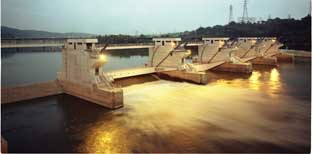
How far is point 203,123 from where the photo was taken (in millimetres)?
8695

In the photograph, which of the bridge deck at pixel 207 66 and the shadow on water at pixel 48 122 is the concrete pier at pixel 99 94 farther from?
the bridge deck at pixel 207 66

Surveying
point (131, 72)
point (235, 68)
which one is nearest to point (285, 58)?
point (235, 68)

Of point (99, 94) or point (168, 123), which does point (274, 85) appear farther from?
point (99, 94)

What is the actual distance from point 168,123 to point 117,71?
7.03 metres

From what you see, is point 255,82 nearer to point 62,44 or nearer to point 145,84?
point 145,84

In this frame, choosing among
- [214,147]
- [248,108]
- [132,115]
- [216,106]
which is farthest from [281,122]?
[132,115]

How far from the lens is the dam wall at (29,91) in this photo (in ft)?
35.4

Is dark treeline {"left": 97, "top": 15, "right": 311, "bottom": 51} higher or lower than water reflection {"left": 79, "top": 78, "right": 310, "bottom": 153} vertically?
higher

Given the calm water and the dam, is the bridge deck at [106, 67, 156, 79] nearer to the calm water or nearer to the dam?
the dam

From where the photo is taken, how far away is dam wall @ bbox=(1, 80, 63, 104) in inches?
425

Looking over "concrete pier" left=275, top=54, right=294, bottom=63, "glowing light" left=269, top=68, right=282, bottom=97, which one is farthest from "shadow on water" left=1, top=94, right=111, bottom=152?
"concrete pier" left=275, top=54, right=294, bottom=63

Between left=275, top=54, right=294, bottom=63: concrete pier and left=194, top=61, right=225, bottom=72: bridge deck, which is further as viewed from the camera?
left=275, top=54, right=294, bottom=63: concrete pier

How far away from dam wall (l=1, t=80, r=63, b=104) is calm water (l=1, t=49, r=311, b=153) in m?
0.47

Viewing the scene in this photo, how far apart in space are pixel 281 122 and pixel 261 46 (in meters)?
21.0
